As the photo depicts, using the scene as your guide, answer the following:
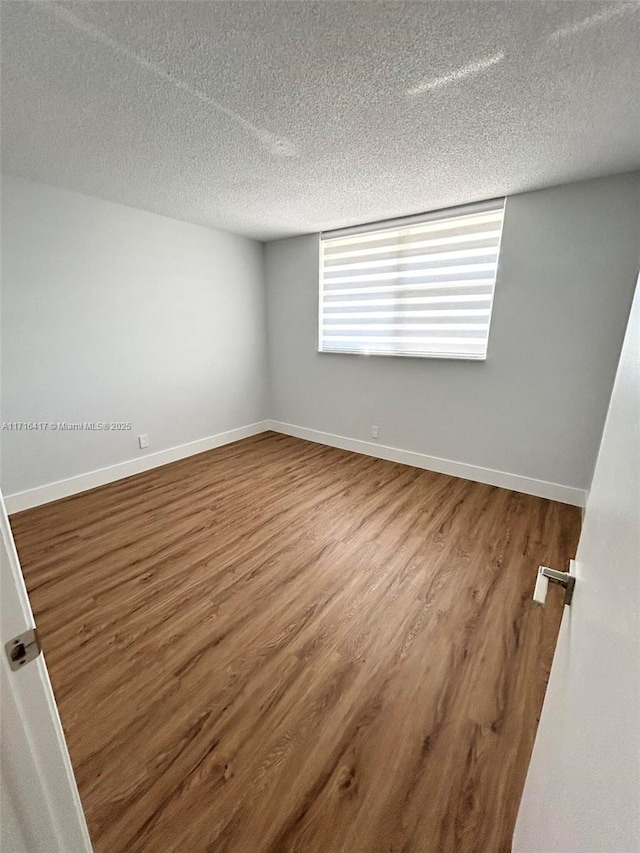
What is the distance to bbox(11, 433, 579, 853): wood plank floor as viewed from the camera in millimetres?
988

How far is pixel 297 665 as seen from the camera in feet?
4.61

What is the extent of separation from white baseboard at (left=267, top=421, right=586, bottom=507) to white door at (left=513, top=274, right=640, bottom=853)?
242cm

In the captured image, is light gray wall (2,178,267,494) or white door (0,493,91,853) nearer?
white door (0,493,91,853)

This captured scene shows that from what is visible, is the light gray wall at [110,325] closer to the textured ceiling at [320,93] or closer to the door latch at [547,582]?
the textured ceiling at [320,93]

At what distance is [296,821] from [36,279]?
3.31 metres

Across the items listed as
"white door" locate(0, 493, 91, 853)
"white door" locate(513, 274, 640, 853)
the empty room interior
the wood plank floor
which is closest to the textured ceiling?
the empty room interior

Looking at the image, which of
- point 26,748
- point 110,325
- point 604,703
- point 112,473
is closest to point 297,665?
point 26,748

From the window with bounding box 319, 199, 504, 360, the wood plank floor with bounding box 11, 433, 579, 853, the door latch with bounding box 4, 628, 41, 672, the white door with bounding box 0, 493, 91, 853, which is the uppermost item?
the window with bounding box 319, 199, 504, 360

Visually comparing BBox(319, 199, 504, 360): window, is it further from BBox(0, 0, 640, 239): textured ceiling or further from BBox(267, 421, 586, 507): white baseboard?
BBox(267, 421, 586, 507): white baseboard

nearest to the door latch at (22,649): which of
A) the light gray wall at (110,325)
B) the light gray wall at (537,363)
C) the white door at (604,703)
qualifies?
the white door at (604,703)

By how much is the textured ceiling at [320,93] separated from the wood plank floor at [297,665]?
89.2 inches

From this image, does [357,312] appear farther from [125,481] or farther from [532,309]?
[125,481]

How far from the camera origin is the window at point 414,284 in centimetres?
273

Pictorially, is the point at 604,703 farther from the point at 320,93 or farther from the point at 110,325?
the point at 110,325
